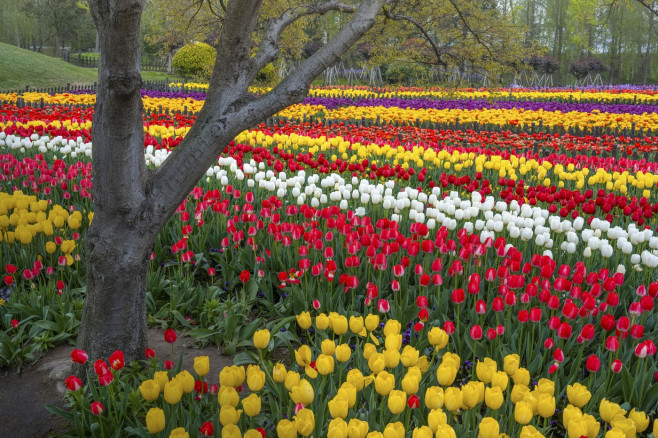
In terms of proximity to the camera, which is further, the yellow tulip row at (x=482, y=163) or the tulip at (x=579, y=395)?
the yellow tulip row at (x=482, y=163)

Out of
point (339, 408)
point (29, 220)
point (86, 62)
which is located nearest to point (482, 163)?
point (29, 220)

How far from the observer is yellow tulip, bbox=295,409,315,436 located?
5.85 feet

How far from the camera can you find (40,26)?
55812 mm

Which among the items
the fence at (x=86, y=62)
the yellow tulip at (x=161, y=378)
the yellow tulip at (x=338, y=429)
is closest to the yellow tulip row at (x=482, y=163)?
the yellow tulip at (x=161, y=378)

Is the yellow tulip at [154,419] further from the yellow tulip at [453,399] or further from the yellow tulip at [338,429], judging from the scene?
the yellow tulip at [453,399]

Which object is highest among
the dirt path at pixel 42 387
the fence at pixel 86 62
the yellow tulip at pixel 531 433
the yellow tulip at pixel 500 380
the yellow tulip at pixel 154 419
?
the fence at pixel 86 62

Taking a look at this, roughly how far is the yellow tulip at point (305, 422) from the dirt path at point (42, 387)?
145 cm


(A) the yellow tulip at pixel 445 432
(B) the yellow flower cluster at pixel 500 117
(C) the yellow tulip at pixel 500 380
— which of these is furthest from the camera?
(B) the yellow flower cluster at pixel 500 117

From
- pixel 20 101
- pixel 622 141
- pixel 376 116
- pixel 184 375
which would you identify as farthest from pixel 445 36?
pixel 20 101

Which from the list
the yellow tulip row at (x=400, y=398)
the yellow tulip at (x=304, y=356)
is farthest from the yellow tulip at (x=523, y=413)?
the yellow tulip at (x=304, y=356)

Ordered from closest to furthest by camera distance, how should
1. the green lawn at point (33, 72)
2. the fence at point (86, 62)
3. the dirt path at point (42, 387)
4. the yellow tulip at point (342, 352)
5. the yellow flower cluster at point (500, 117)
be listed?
the yellow tulip at point (342, 352) < the dirt path at point (42, 387) < the yellow flower cluster at point (500, 117) < the green lawn at point (33, 72) < the fence at point (86, 62)

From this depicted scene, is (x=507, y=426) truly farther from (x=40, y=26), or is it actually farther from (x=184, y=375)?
(x=40, y=26)

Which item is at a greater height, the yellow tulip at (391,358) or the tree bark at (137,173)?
the tree bark at (137,173)

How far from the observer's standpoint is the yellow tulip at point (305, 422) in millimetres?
1782
